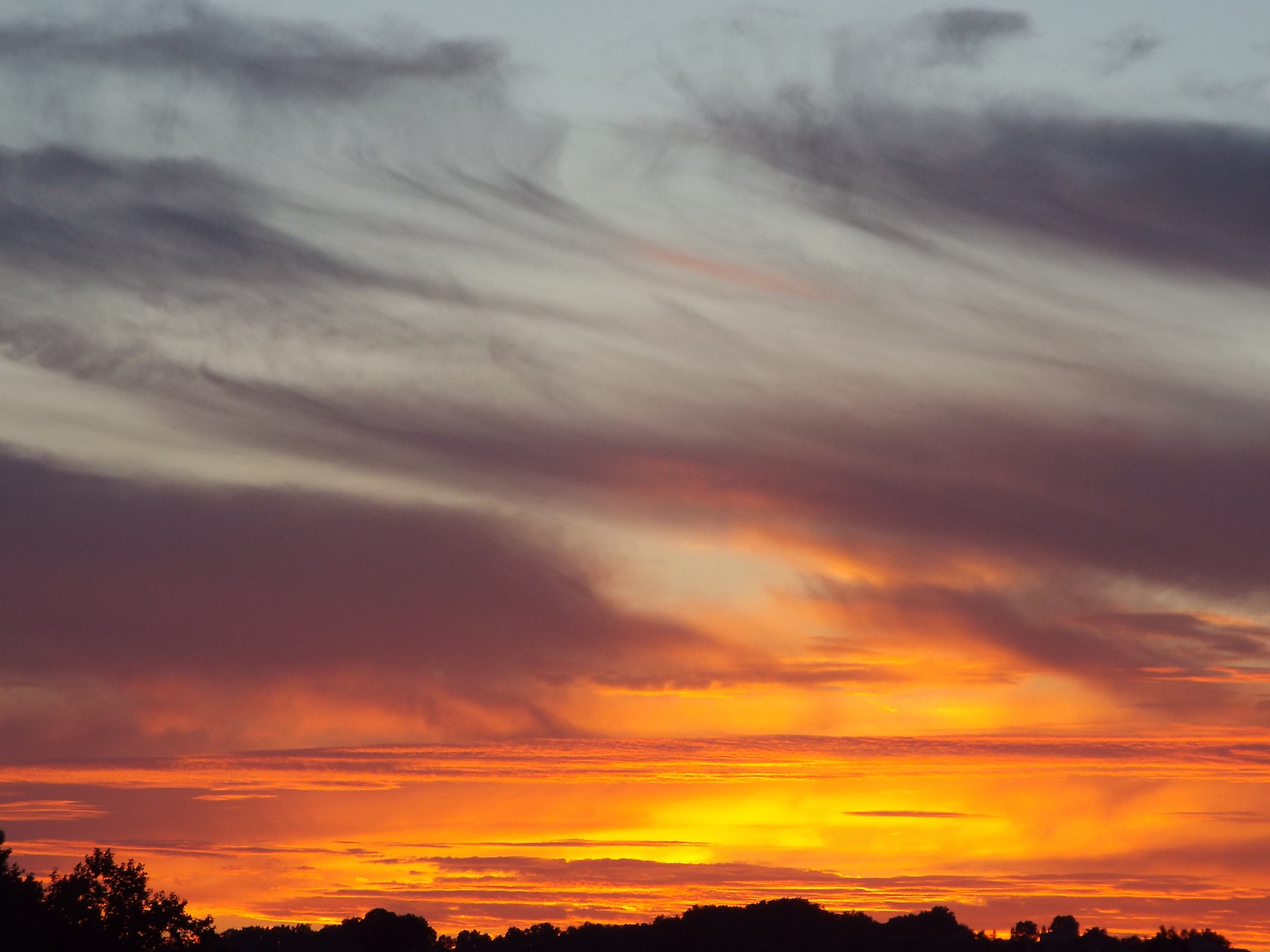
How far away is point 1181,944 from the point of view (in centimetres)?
19662

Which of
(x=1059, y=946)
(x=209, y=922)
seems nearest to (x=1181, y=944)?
(x=1059, y=946)

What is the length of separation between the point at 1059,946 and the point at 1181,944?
600 inches

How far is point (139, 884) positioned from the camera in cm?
12369

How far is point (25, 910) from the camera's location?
429ft

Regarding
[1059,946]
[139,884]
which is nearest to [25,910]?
[139,884]

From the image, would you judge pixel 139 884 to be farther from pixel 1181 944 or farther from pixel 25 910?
pixel 1181 944

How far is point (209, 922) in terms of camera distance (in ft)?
407

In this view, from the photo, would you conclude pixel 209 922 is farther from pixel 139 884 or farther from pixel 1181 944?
pixel 1181 944

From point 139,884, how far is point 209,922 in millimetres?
6469

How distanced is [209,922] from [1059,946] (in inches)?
4716

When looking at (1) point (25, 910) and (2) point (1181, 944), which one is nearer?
(1) point (25, 910)

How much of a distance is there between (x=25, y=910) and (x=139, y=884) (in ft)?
47.6

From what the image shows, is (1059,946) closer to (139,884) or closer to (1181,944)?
(1181,944)

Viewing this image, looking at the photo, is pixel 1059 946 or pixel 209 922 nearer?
pixel 209 922
